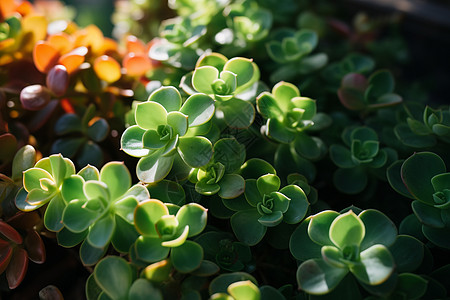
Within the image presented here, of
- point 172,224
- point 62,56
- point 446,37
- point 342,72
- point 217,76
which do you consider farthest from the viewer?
point 446,37

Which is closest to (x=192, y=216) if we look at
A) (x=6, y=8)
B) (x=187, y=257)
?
(x=187, y=257)

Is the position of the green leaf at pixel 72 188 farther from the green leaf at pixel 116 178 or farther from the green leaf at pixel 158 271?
the green leaf at pixel 158 271

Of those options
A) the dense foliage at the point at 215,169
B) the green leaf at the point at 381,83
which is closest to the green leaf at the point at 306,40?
the dense foliage at the point at 215,169

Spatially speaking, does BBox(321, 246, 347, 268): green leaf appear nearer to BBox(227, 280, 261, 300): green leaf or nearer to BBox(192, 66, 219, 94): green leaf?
BBox(227, 280, 261, 300): green leaf

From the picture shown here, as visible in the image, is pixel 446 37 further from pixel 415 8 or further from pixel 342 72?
pixel 342 72

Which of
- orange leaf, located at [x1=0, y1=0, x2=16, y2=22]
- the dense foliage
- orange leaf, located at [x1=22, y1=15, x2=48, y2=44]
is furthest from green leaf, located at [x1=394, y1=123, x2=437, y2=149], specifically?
orange leaf, located at [x1=0, y1=0, x2=16, y2=22]

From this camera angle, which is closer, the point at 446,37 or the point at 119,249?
the point at 119,249

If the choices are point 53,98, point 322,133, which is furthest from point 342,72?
point 53,98
